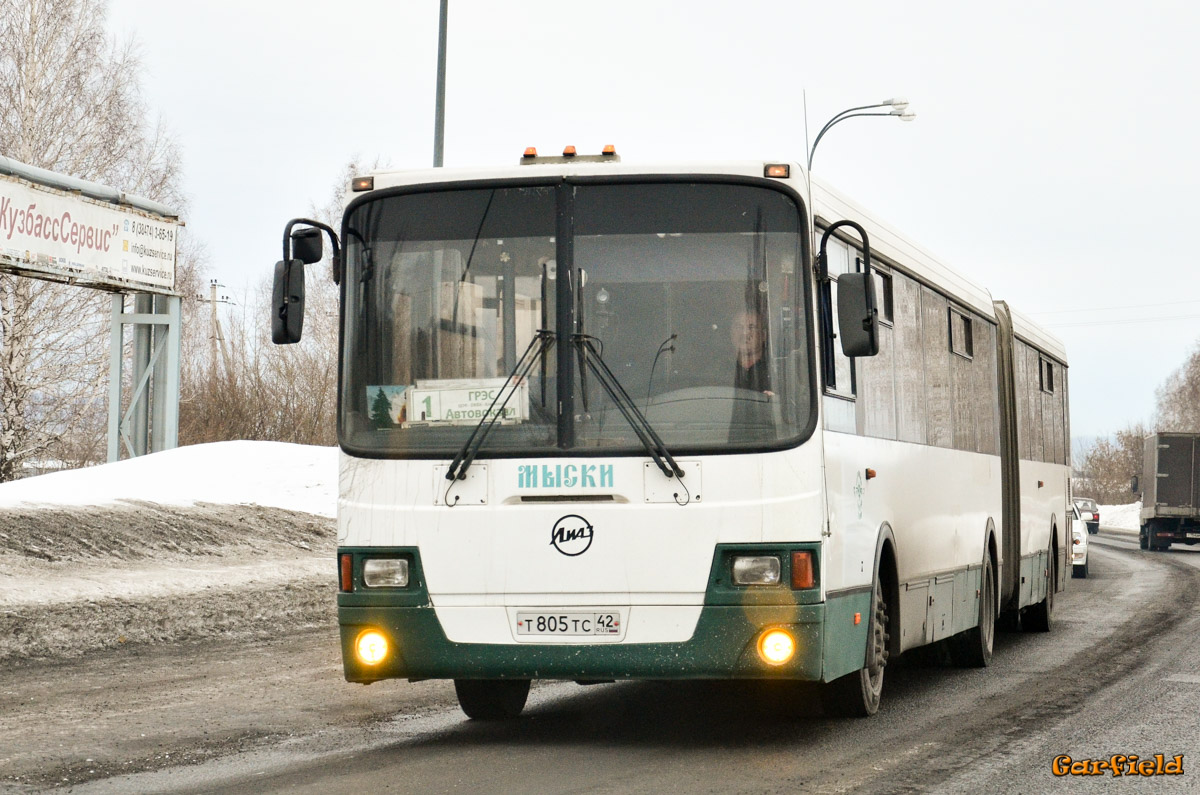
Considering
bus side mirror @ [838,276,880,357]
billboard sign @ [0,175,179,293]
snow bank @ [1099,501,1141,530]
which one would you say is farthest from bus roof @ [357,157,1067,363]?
snow bank @ [1099,501,1141,530]

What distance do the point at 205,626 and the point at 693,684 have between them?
19.2 feet

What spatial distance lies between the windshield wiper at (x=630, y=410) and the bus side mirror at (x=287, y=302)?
1.43 m

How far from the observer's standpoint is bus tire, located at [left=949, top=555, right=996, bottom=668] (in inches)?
494

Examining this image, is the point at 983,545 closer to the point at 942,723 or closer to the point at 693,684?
the point at 693,684

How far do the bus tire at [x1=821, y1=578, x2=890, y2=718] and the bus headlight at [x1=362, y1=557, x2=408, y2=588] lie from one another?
2.64 m

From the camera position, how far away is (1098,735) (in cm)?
876

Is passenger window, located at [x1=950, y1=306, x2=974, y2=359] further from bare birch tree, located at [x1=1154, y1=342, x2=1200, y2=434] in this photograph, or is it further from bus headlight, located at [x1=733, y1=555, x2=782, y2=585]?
bare birch tree, located at [x1=1154, y1=342, x2=1200, y2=434]

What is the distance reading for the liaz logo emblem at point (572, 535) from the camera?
25.3 ft

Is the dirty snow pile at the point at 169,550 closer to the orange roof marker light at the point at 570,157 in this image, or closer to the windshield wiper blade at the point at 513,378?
the windshield wiper blade at the point at 513,378

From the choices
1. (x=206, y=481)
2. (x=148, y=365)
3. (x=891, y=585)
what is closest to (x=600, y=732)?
(x=891, y=585)

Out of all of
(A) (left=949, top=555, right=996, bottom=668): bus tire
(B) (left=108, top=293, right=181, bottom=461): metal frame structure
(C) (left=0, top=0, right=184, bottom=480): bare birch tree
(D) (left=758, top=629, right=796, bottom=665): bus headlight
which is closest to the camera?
(D) (left=758, top=629, right=796, bottom=665): bus headlight

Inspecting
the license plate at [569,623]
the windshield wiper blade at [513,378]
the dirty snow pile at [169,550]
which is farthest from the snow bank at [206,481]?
the license plate at [569,623]

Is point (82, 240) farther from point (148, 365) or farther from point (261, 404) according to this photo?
point (261, 404)

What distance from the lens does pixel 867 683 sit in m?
9.15
